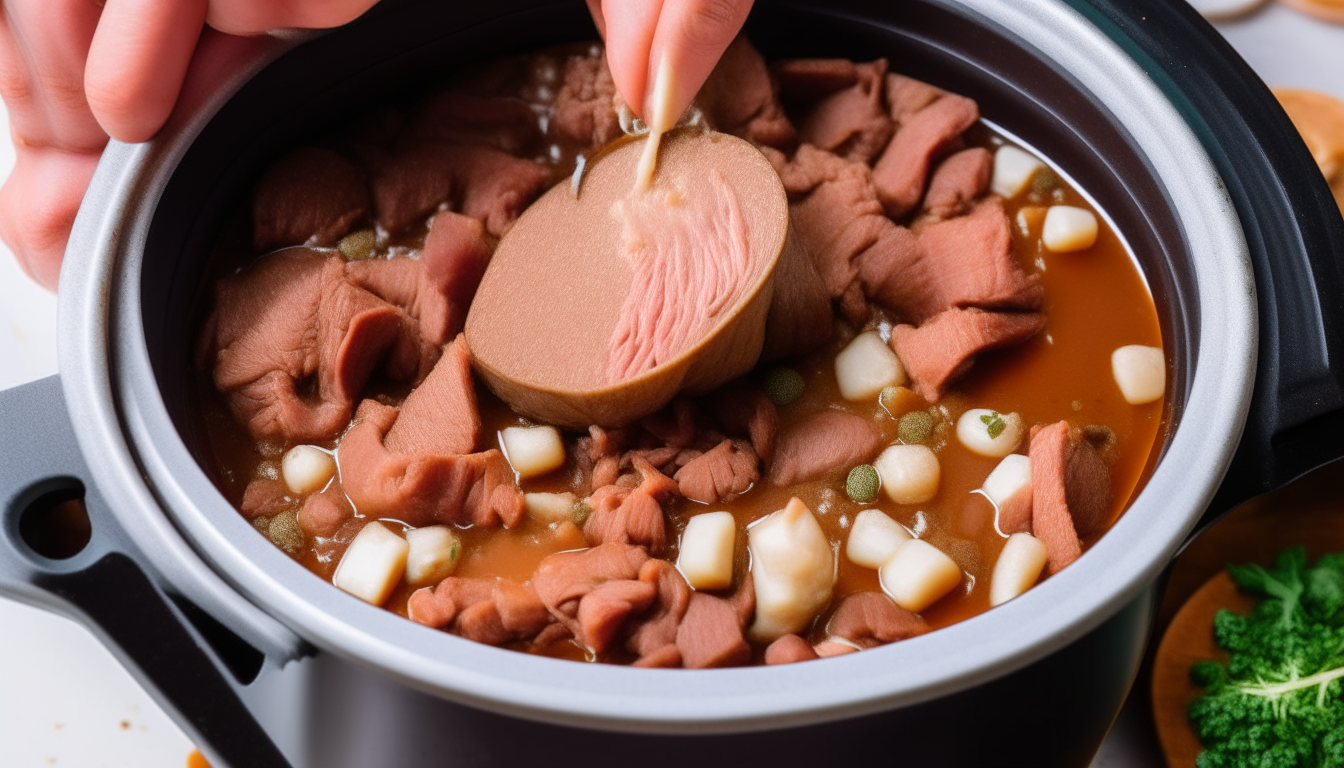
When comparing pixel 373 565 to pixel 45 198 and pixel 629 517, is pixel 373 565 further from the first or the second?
pixel 45 198

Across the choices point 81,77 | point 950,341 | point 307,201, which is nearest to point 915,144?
point 950,341

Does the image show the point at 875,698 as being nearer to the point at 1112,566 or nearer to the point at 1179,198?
the point at 1112,566

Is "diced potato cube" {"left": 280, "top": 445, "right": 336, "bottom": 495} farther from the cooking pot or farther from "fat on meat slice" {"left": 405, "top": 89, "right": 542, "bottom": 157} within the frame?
"fat on meat slice" {"left": 405, "top": 89, "right": 542, "bottom": 157}

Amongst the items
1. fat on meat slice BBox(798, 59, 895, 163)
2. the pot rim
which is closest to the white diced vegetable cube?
the pot rim

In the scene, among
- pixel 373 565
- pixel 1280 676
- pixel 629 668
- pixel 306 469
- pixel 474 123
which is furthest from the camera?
pixel 474 123

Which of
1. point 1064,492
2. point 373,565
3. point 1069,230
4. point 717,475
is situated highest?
point 1069,230

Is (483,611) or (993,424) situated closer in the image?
(483,611)

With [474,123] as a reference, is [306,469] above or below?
below

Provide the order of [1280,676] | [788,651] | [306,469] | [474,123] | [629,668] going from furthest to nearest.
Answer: [474,123] → [1280,676] → [306,469] → [788,651] → [629,668]
